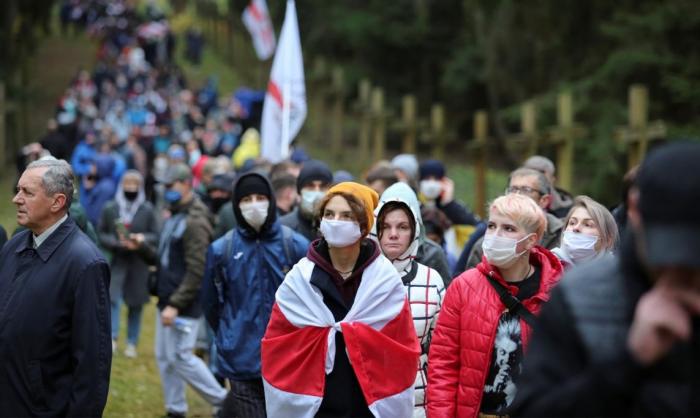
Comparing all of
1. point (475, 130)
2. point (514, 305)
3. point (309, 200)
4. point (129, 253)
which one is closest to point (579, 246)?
point (514, 305)

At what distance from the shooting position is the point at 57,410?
19.4 feet

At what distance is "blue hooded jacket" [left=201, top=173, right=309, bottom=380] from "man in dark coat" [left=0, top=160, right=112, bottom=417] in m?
2.08

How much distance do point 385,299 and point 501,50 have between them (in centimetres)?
3077

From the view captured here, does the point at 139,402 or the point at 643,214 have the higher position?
the point at 643,214

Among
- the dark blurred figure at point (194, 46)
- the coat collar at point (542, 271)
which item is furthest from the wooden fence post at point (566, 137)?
the dark blurred figure at point (194, 46)

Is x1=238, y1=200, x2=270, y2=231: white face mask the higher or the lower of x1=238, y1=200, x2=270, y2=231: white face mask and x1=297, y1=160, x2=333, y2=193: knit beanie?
the lower

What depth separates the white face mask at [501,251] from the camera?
6164 mm

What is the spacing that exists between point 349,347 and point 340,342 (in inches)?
3.6

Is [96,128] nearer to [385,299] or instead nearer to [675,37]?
[675,37]

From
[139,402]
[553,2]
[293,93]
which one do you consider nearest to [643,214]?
[139,402]

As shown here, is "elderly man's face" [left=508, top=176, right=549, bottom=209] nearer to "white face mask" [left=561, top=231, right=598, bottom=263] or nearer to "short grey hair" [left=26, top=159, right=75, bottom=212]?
"white face mask" [left=561, top=231, right=598, bottom=263]

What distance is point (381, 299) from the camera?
6098 millimetres

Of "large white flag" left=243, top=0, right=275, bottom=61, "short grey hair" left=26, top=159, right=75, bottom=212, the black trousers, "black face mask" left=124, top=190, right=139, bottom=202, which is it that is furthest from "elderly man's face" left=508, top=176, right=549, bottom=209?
"large white flag" left=243, top=0, right=275, bottom=61

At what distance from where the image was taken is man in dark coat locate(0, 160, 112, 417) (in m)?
5.89
